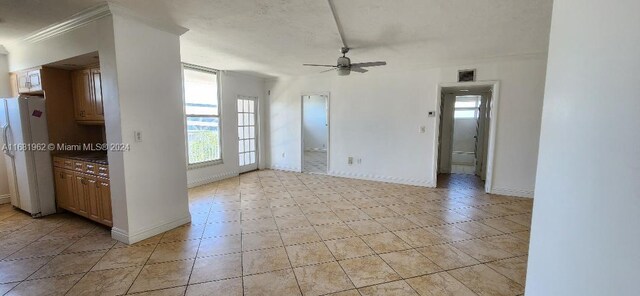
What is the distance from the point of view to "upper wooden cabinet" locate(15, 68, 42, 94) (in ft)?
11.5

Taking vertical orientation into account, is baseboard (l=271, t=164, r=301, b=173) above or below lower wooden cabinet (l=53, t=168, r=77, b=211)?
below

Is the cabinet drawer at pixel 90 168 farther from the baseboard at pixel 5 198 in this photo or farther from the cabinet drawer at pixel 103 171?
the baseboard at pixel 5 198

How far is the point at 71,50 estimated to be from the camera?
300 cm

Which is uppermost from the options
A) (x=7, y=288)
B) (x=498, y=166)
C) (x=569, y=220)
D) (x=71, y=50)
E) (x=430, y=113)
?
(x=71, y=50)

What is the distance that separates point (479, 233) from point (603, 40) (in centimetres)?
298

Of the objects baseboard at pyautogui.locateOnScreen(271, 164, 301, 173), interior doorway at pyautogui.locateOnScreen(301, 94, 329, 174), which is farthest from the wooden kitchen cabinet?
interior doorway at pyautogui.locateOnScreen(301, 94, 329, 174)

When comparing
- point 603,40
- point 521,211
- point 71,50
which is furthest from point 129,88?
point 521,211

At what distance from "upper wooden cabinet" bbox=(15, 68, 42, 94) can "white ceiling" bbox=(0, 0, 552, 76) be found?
434mm

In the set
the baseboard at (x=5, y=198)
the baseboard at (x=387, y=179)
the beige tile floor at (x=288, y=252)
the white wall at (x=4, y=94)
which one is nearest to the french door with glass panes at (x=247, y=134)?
the baseboard at (x=387, y=179)

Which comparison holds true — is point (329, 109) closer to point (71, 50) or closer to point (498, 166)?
point (498, 166)

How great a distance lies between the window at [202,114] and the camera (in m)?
5.07

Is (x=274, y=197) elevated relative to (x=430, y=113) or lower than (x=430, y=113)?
lower

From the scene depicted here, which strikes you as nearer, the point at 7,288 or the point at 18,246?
the point at 7,288

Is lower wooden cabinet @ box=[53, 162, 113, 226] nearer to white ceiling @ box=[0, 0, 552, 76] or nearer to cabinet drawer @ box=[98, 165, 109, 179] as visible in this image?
cabinet drawer @ box=[98, 165, 109, 179]
